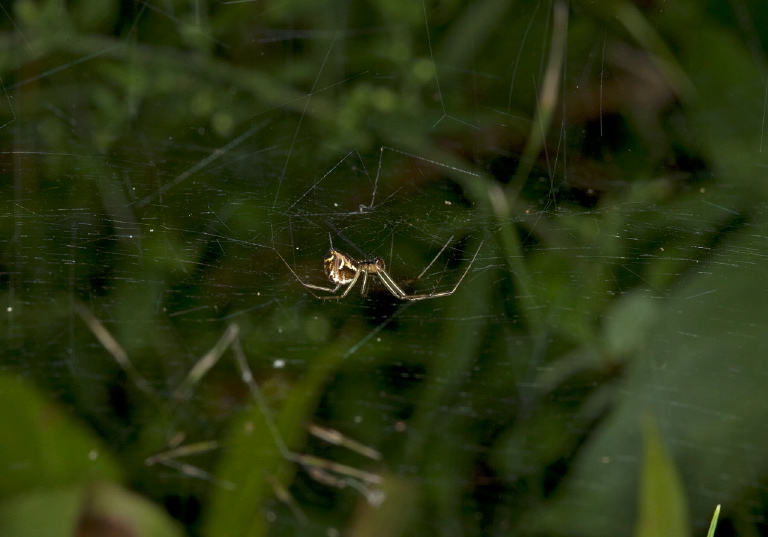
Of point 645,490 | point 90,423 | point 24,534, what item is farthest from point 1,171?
point 645,490

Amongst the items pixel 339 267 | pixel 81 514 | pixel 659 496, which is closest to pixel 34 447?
pixel 81 514

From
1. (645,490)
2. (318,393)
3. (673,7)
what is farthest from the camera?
(318,393)

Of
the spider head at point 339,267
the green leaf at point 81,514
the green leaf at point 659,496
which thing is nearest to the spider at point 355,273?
the spider head at point 339,267

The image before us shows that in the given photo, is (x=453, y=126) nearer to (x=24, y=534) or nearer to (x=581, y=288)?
(x=581, y=288)

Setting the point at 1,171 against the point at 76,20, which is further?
the point at 76,20

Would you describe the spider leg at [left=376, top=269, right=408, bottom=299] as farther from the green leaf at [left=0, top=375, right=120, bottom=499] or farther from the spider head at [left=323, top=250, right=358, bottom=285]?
the green leaf at [left=0, top=375, right=120, bottom=499]

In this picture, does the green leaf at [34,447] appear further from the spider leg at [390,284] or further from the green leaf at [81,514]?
the spider leg at [390,284]
